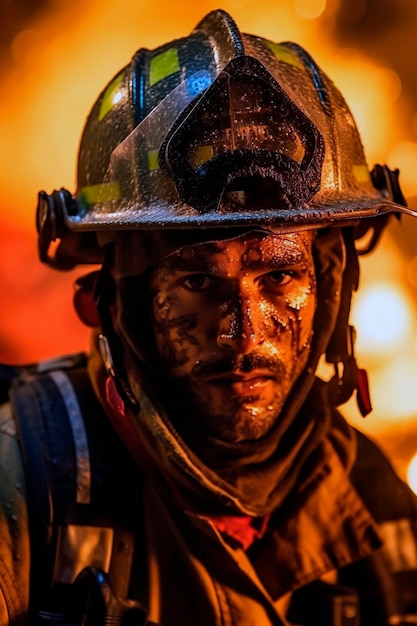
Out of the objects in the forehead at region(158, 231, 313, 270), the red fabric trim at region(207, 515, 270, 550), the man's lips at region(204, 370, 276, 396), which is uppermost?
the forehead at region(158, 231, 313, 270)

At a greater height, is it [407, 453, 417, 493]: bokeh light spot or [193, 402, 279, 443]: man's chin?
[193, 402, 279, 443]: man's chin

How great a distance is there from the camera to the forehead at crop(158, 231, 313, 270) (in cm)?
170

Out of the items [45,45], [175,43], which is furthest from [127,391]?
[45,45]

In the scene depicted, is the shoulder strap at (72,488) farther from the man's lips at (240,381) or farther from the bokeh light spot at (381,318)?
the bokeh light spot at (381,318)

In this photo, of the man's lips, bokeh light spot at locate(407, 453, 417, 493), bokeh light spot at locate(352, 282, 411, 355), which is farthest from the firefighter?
bokeh light spot at locate(352, 282, 411, 355)

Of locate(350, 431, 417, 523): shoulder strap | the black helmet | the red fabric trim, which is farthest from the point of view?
locate(350, 431, 417, 523): shoulder strap

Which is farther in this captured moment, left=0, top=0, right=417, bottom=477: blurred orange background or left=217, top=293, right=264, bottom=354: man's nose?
left=0, top=0, right=417, bottom=477: blurred orange background

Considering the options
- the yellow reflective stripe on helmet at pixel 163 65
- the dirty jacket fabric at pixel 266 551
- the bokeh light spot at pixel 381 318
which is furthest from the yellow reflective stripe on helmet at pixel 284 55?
the bokeh light spot at pixel 381 318

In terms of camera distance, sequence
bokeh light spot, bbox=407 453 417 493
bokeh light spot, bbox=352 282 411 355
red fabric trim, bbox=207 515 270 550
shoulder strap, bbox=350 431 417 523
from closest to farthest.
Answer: red fabric trim, bbox=207 515 270 550 < shoulder strap, bbox=350 431 417 523 < bokeh light spot, bbox=407 453 417 493 < bokeh light spot, bbox=352 282 411 355

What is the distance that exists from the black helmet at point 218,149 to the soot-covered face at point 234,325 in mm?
114

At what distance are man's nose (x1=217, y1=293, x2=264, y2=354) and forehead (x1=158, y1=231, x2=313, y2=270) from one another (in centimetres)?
7

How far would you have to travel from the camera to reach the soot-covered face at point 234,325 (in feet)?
5.58

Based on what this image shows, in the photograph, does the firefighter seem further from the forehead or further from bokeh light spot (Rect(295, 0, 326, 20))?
bokeh light spot (Rect(295, 0, 326, 20))

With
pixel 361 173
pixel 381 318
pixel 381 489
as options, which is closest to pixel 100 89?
pixel 381 318
